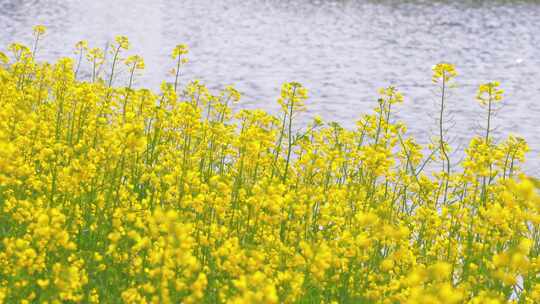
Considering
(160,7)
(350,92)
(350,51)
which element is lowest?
(350,92)

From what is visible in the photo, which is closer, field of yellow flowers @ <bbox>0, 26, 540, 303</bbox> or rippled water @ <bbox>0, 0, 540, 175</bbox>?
field of yellow flowers @ <bbox>0, 26, 540, 303</bbox>

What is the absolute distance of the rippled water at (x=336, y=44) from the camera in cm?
1451

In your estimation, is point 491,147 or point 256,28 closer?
point 491,147

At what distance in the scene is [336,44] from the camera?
70.3 feet

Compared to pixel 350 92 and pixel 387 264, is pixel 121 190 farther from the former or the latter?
pixel 350 92

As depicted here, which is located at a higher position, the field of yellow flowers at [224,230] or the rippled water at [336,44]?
the rippled water at [336,44]

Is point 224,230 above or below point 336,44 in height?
below

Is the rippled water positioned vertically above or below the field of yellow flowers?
above

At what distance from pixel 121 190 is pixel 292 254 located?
4.26 feet

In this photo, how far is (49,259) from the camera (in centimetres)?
442

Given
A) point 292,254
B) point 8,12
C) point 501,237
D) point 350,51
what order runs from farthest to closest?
1. point 8,12
2. point 350,51
3. point 501,237
4. point 292,254

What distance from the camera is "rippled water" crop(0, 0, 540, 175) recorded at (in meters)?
14.5

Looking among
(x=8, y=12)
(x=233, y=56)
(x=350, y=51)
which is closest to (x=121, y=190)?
(x=233, y=56)

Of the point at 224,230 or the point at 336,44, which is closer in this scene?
the point at 224,230
